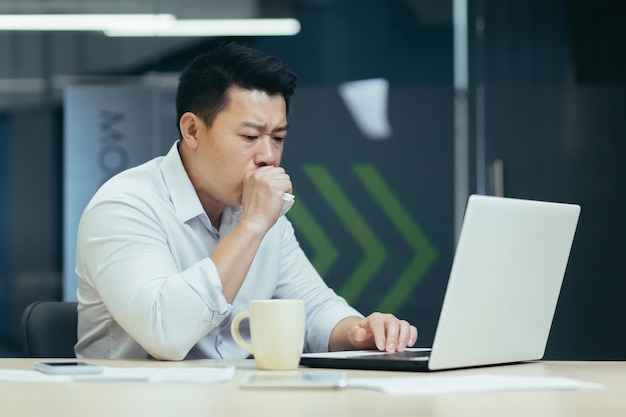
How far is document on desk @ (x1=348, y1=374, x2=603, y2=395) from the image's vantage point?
1165 mm

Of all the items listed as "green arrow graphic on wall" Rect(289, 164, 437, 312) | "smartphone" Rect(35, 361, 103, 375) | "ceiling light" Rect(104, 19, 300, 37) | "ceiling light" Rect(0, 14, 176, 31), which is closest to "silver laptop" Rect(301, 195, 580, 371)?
"smartphone" Rect(35, 361, 103, 375)

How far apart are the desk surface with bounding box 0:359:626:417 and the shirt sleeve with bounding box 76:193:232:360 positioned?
449 mm

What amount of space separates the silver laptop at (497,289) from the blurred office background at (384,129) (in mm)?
2804

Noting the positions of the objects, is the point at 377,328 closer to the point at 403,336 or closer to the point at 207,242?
the point at 403,336

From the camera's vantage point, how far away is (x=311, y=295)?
2260 millimetres

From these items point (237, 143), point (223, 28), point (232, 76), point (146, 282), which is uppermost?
point (223, 28)

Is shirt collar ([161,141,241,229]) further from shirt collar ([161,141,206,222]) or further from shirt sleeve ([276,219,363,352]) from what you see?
shirt sleeve ([276,219,363,352])

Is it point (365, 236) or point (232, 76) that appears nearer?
point (232, 76)

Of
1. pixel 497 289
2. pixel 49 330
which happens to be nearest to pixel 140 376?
pixel 497 289

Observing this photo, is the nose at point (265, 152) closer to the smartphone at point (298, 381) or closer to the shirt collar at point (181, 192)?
the shirt collar at point (181, 192)

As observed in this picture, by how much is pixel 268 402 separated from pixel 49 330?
3.54 ft

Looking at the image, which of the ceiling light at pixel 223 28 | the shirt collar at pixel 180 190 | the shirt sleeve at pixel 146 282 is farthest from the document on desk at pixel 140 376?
the ceiling light at pixel 223 28

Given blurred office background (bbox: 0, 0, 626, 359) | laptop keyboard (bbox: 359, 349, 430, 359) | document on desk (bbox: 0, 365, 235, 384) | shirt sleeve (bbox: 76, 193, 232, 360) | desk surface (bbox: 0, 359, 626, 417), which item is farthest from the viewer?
blurred office background (bbox: 0, 0, 626, 359)

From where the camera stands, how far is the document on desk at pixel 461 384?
1.17 m
